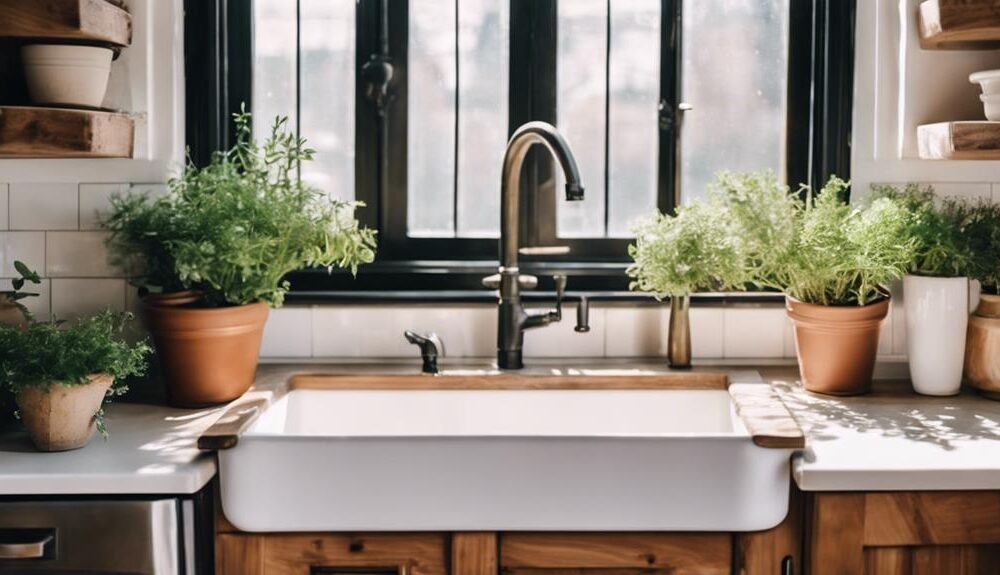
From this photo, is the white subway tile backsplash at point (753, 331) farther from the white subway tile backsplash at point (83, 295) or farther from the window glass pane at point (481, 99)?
the white subway tile backsplash at point (83, 295)

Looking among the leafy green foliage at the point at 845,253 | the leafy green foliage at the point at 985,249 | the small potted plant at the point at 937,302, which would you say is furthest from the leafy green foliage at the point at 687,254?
the leafy green foliage at the point at 985,249

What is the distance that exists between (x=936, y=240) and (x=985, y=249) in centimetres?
12

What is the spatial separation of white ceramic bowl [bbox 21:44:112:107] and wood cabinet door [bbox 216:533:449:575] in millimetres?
907

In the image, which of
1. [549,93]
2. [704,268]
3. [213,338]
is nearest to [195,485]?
[213,338]

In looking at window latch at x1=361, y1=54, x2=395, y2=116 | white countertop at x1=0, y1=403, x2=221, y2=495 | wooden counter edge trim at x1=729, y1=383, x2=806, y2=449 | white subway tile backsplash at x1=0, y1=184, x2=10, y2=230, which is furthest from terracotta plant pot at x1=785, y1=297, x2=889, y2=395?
white subway tile backsplash at x1=0, y1=184, x2=10, y2=230

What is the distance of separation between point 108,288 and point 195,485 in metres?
0.83

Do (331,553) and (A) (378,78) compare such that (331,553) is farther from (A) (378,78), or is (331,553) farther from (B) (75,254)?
(A) (378,78)

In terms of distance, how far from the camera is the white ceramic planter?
2.07 metres

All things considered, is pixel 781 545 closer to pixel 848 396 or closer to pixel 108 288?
pixel 848 396

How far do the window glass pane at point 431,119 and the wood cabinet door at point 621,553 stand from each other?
927 millimetres

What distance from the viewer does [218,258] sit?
194 cm

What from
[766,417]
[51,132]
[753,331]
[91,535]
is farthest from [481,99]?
[91,535]

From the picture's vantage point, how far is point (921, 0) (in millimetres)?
2219

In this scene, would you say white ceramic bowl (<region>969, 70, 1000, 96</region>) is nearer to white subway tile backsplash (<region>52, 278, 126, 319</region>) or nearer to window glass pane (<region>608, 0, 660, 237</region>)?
window glass pane (<region>608, 0, 660, 237</region>)
